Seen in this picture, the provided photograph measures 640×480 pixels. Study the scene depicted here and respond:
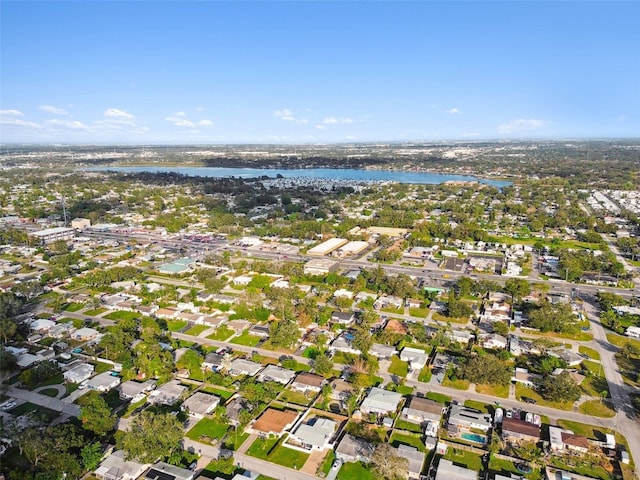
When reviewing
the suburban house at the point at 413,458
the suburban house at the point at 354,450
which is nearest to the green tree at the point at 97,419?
the suburban house at the point at 354,450

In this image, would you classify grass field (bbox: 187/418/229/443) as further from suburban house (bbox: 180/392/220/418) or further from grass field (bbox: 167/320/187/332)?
grass field (bbox: 167/320/187/332)

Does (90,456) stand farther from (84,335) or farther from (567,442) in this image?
(567,442)

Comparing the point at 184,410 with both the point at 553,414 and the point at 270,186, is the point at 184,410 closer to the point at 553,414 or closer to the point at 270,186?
the point at 553,414

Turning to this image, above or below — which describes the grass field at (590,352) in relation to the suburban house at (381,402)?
below

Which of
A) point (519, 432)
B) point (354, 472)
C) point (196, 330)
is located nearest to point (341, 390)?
point (354, 472)

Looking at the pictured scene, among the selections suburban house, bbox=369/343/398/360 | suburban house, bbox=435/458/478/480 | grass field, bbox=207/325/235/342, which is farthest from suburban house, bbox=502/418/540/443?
grass field, bbox=207/325/235/342

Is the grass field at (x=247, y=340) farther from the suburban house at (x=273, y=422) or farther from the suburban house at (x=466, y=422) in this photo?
the suburban house at (x=466, y=422)
